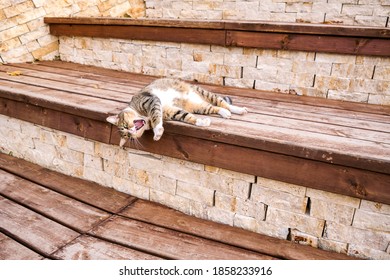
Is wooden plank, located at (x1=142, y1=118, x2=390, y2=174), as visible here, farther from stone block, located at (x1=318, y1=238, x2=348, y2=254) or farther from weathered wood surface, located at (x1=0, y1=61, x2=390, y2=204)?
stone block, located at (x1=318, y1=238, x2=348, y2=254)

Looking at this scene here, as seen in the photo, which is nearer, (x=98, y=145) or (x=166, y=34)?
(x=98, y=145)

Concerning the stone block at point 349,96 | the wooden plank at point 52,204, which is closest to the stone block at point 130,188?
the wooden plank at point 52,204

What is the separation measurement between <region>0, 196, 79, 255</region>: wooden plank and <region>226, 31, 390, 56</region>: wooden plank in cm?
237

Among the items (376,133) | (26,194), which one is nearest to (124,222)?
(26,194)

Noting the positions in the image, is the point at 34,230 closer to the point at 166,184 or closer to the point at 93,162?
the point at 93,162

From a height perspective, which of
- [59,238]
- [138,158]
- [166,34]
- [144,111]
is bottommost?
[59,238]

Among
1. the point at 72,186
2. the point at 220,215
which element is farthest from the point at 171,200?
the point at 72,186

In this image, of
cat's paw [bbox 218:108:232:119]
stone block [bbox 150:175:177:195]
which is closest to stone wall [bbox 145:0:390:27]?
cat's paw [bbox 218:108:232:119]

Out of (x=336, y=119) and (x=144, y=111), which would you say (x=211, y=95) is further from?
(x=336, y=119)

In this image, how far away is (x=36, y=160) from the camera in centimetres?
305

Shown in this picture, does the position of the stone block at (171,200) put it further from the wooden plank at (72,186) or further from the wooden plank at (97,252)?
the wooden plank at (97,252)

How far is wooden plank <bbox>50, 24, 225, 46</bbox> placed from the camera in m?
3.22

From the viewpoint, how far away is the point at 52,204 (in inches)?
94.3
